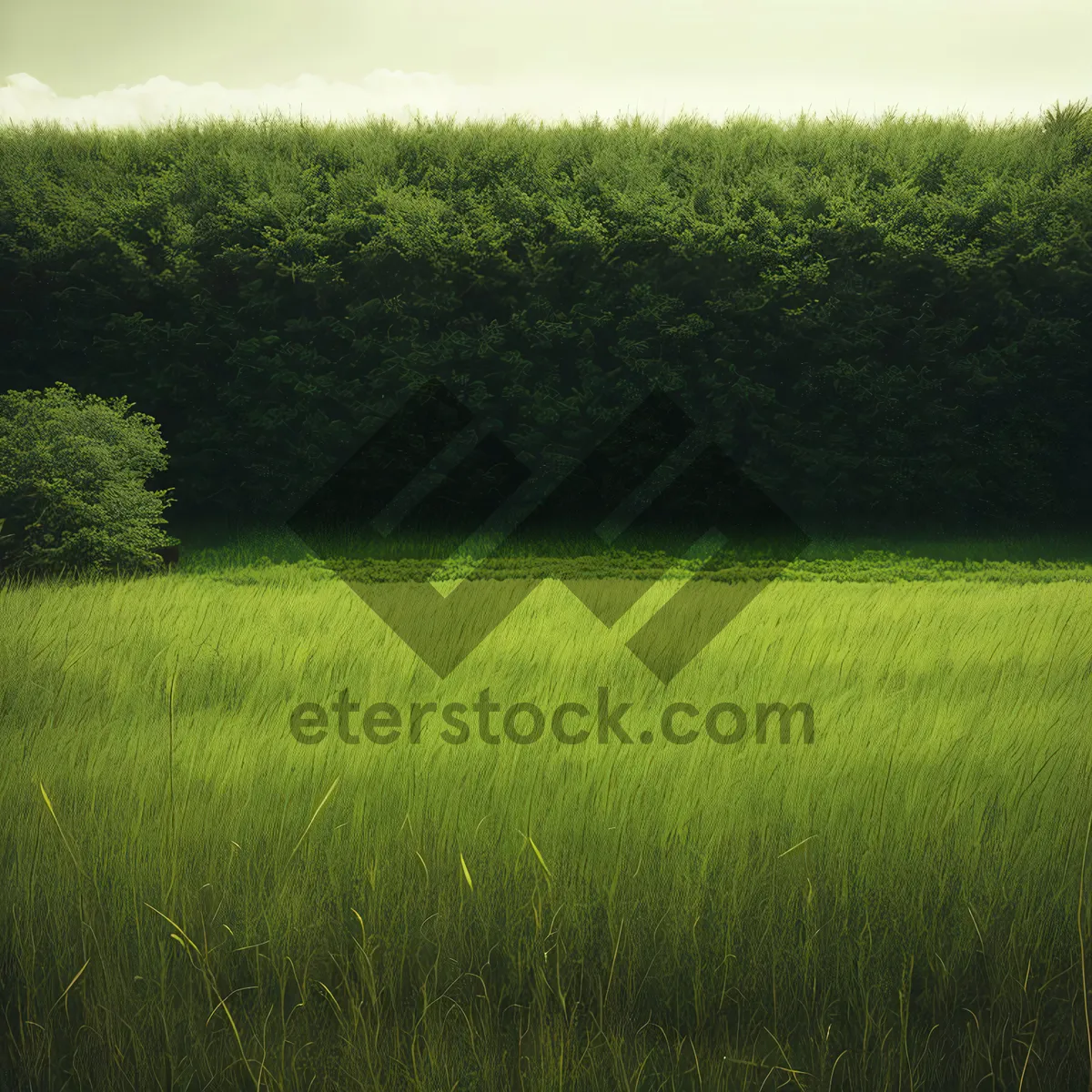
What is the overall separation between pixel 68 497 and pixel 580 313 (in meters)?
6.29

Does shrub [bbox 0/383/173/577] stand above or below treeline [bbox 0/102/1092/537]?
below

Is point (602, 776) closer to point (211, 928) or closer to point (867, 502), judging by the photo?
point (211, 928)

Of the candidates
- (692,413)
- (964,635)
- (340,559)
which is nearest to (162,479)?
(340,559)

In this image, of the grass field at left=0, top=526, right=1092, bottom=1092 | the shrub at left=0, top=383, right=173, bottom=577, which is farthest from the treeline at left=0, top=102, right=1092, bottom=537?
the grass field at left=0, top=526, right=1092, bottom=1092

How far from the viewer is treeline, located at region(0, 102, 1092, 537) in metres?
12.0

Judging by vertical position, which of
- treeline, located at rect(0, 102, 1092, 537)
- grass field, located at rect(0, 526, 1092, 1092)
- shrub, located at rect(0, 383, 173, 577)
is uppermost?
treeline, located at rect(0, 102, 1092, 537)

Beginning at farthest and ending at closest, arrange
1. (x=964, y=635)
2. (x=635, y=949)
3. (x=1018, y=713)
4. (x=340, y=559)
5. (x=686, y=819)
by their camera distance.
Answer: (x=340, y=559) → (x=964, y=635) → (x=1018, y=713) → (x=686, y=819) → (x=635, y=949)

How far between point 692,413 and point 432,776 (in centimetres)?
Answer: 976

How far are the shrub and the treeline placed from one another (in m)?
2.62

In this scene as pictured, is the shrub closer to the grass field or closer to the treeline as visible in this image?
the treeline

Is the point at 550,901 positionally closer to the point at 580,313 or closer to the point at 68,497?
the point at 68,497

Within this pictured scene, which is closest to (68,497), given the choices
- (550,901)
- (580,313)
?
(580,313)

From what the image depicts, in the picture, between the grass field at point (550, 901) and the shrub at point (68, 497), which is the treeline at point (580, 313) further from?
the grass field at point (550, 901)

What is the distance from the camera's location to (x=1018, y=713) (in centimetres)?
373
